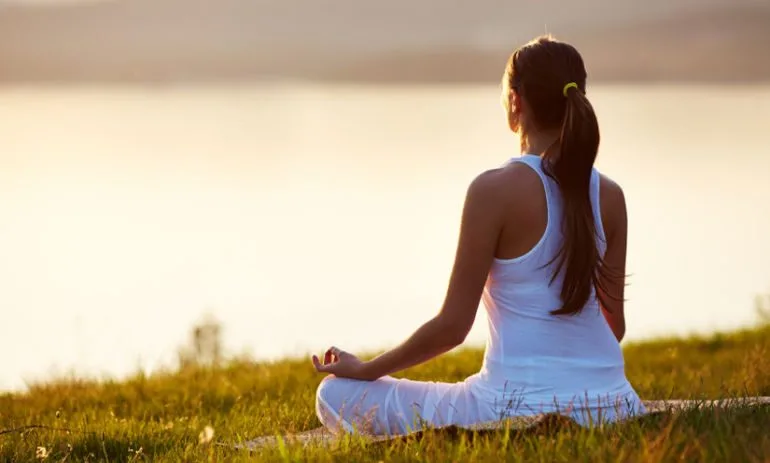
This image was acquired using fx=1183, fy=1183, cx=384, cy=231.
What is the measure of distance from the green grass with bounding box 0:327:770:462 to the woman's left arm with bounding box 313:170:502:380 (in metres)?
0.42

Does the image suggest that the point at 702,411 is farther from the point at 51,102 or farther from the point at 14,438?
the point at 51,102

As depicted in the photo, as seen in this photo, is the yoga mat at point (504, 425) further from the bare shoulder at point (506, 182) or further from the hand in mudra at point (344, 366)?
the bare shoulder at point (506, 182)

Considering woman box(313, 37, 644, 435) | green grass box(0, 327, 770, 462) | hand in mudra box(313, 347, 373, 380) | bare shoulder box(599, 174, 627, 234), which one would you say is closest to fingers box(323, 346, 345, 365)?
hand in mudra box(313, 347, 373, 380)

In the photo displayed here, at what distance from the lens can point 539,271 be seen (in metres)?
5.11

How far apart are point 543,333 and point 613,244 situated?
2.03 feet

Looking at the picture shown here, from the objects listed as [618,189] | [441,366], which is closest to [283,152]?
[441,366]

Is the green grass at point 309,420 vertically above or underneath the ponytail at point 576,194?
underneath

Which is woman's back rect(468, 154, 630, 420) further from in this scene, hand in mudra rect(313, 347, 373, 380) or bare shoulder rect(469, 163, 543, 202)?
hand in mudra rect(313, 347, 373, 380)

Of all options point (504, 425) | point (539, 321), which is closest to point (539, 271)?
point (539, 321)

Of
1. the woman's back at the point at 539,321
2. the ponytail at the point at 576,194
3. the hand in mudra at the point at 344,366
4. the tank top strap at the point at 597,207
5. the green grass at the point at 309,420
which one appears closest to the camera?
the green grass at the point at 309,420

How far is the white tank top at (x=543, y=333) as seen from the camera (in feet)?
16.8

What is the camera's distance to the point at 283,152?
216 feet

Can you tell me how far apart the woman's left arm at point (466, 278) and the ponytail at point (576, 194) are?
294mm

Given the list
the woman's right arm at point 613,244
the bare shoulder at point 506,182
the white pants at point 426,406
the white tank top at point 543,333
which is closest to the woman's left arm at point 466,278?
the bare shoulder at point 506,182
